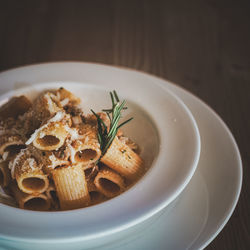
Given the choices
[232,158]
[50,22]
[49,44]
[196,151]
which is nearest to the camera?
[196,151]

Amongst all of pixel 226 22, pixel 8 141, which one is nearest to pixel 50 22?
pixel 226 22

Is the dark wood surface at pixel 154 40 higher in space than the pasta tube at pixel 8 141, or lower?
higher

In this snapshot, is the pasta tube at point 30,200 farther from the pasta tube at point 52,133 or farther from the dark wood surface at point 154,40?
the dark wood surface at point 154,40

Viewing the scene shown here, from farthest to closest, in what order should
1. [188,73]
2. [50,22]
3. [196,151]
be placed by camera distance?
[50,22] < [188,73] < [196,151]

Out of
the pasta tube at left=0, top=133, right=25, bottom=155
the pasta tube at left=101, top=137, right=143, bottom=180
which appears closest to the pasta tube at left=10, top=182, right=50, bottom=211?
the pasta tube at left=0, top=133, right=25, bottom=155

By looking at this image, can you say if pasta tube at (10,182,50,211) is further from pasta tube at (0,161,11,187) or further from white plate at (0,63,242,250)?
white plate at (0,63,242,250)

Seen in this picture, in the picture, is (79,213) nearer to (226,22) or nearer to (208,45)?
(208,45)

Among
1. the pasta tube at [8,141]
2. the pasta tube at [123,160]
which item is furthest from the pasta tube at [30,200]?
the pasta tube at [123,160]
